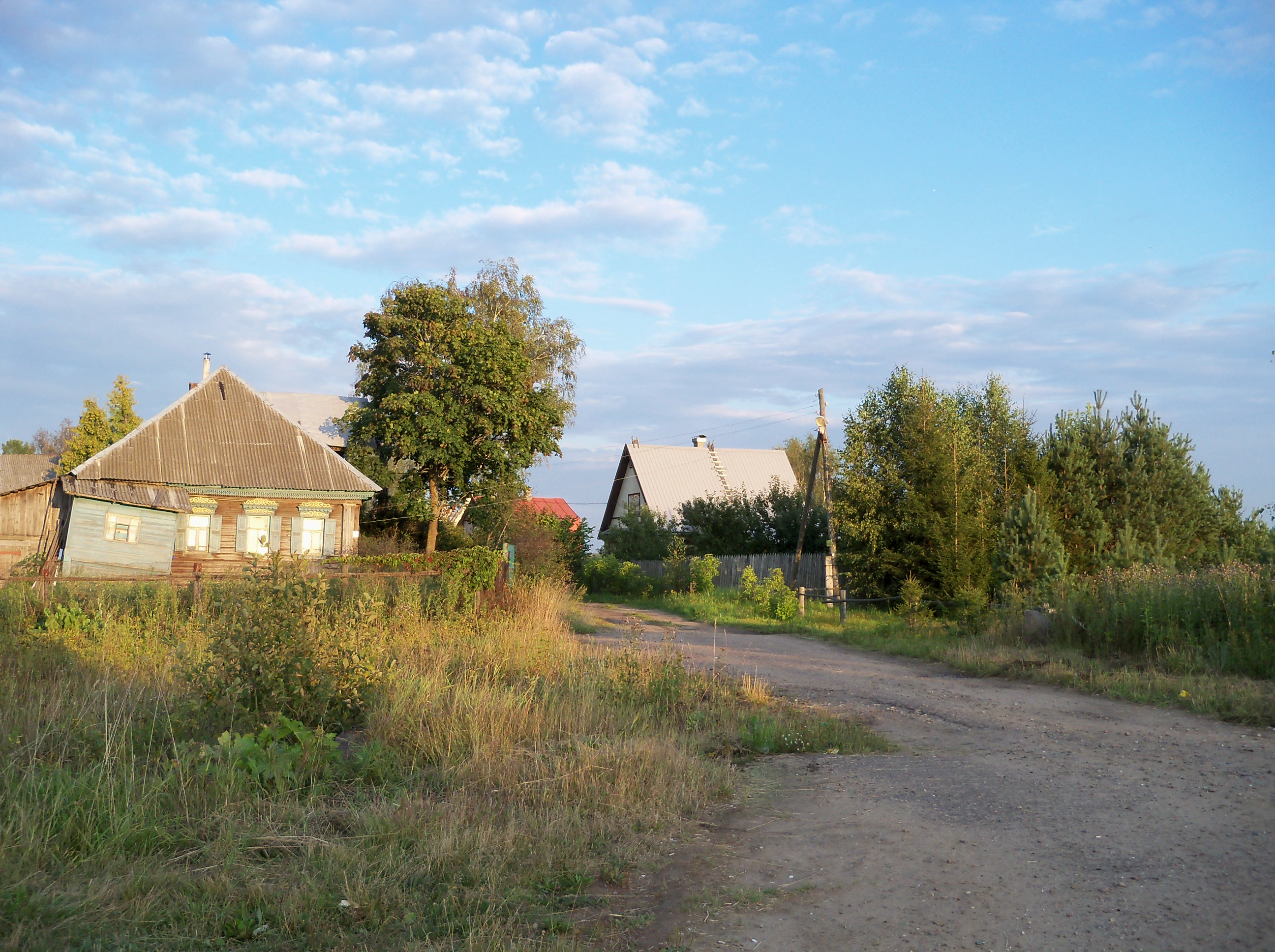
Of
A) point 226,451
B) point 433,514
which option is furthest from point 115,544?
point 433,514

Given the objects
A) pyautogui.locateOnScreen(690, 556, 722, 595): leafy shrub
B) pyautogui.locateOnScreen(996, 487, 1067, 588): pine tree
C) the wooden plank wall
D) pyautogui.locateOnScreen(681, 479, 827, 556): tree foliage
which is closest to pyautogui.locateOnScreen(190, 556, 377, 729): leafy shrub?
pyautogui.locateOnScreen(996, 487, 1067, 588): pine tree

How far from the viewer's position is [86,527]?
75.4 ft

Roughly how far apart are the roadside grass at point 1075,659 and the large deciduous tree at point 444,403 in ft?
48.2

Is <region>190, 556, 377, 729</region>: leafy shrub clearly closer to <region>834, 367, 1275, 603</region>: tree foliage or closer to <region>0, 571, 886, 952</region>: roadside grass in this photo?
<region>0, 571, 886, 952</region>: roadside grass

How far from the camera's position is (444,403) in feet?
96.3

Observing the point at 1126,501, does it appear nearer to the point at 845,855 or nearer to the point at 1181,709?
the point at 1181,709

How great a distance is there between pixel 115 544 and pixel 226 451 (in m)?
4.23

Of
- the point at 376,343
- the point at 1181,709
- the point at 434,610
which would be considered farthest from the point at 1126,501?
the point at 376,343

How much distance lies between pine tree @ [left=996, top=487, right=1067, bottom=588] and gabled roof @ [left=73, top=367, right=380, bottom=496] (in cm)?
1902

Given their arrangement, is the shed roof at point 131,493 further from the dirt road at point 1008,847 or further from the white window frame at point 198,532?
the dirt road at point 1008,847

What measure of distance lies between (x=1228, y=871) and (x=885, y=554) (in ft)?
57.5

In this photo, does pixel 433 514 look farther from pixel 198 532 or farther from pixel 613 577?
pixel 198 532

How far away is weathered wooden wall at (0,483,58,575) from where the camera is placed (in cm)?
2862

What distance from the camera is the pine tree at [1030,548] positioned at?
623 inches
